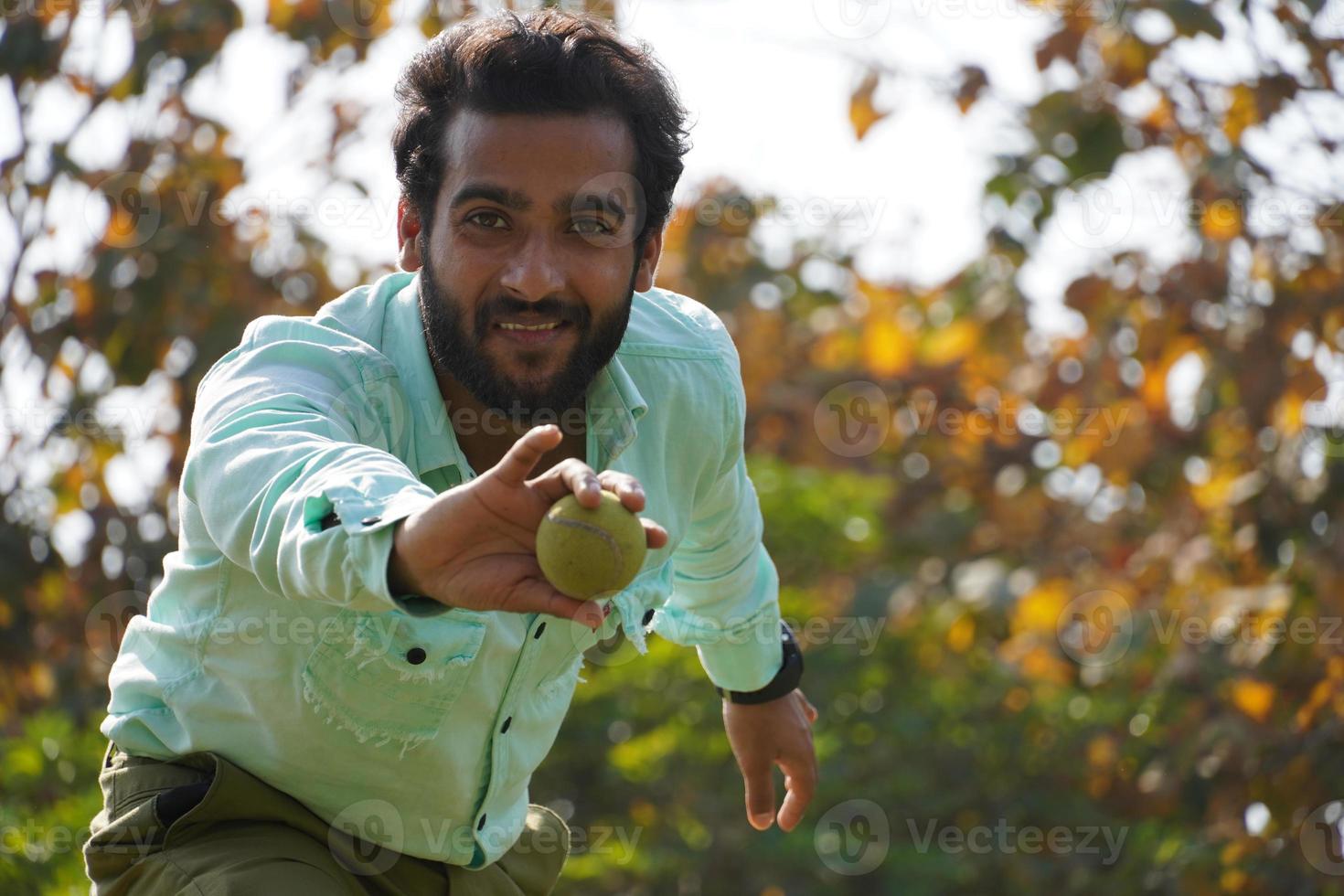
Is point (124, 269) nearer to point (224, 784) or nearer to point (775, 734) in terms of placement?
point (775, 734)

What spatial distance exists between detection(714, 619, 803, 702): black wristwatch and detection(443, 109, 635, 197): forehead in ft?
4.31

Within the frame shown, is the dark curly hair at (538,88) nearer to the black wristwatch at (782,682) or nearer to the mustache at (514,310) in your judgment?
the mustache at (514,310)

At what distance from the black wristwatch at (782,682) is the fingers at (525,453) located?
178 cm

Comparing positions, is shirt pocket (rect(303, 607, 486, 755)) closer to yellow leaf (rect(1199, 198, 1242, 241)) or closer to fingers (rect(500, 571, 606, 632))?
fingers (rect(500, 571, 606, 632))

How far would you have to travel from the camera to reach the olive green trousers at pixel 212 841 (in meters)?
2.49

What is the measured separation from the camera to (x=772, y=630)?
11.6 feet

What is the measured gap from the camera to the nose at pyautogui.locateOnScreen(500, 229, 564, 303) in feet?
8.29

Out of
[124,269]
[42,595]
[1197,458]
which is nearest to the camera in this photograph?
[124,269]

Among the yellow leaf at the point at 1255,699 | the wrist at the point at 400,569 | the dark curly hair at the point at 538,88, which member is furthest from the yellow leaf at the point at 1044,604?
the wrist at the point at 400,569

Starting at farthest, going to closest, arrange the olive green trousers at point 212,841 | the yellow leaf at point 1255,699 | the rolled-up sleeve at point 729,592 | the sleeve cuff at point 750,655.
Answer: the yellow leaf at point 1255,699 < the sleeve cuff at point 750,655 < the rolled-up sleeve at point 729,592 < the olive green trousers at point 212,841

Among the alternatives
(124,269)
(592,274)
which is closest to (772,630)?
A: (592,274)

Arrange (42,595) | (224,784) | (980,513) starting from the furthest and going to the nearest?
(980,513)
(42,595)
(224,784)

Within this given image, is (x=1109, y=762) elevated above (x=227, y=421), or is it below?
below

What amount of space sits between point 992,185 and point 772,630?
9.61ft
